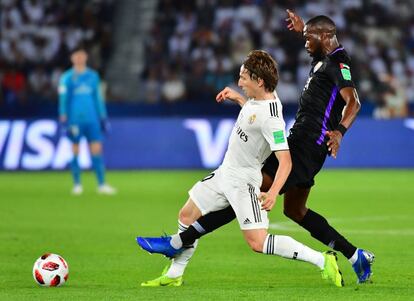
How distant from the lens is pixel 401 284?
8.41m

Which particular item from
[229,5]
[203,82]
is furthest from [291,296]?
[229,5]

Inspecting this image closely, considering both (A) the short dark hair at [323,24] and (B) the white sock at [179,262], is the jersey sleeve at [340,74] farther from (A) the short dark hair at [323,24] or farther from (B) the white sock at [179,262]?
(B) the white sock at [179,262]

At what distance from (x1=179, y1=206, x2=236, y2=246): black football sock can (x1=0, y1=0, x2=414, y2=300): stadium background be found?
44 centimetres

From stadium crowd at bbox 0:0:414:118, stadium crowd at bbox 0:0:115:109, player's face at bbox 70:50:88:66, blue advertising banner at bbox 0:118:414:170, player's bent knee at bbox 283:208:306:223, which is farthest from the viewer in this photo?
stadium crowd at bbox 0:0:115:109

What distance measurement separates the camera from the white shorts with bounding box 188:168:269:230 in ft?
26.4

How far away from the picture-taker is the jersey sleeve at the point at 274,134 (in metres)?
7.91

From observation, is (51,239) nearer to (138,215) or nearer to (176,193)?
(138,215)

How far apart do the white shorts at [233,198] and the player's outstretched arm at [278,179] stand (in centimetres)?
27

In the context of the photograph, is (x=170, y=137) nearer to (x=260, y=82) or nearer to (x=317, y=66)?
(x=317, y=66)

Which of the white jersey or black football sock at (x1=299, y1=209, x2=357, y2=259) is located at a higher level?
the white jersey

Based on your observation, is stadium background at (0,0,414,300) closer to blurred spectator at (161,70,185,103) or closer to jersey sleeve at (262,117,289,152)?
blurred spectator at (161,70,185,103)

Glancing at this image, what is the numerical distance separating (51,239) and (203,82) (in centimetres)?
1452

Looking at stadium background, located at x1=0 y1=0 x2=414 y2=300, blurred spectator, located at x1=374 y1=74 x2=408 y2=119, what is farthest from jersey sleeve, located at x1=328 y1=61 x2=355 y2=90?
blurred spectator, located at x1=374 y1=74 x2=408 y2=119

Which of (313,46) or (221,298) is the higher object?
(313,46)
